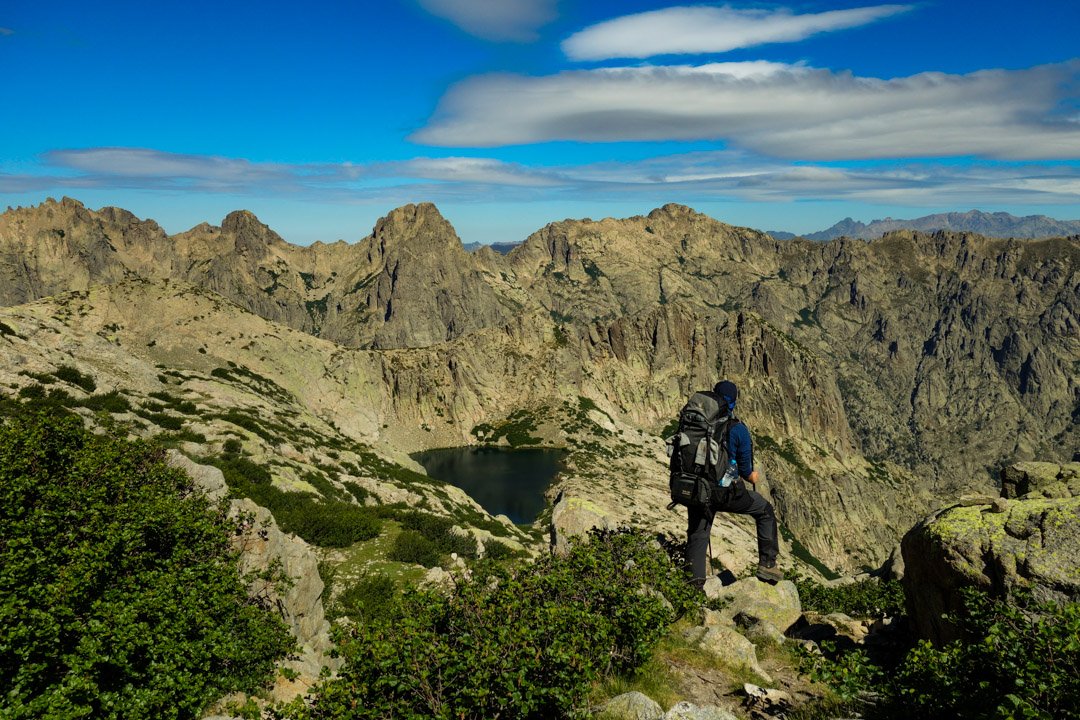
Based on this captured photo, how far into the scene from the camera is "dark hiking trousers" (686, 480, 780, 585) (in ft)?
56.5

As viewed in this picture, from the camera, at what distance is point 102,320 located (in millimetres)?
145375

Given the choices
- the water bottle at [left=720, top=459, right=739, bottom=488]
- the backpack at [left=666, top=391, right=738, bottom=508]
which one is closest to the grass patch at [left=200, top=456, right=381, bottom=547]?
the backpack at [left=666, top=391, right=738, bottom=508]

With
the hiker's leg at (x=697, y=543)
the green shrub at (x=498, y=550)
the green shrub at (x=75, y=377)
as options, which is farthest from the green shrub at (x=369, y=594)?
the green shrub at (x=75, y=377)

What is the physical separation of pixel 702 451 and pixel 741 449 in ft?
3.93

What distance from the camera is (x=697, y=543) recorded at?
1845 centimetres

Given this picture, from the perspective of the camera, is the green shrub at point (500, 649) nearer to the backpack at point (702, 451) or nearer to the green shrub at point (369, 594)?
the backpack at point (702, 451)

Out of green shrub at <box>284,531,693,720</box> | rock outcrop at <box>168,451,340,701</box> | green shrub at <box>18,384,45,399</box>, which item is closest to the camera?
green shrub at <box>284,531,693,720</box>

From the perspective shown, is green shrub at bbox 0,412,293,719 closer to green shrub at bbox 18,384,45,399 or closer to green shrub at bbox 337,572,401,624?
green shrub at bbox 337,572,401,624

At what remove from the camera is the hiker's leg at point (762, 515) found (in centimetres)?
1719

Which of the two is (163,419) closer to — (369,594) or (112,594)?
(369,594)

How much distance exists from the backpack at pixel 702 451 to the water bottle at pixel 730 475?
11 cm

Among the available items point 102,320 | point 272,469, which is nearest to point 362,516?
point 272,469

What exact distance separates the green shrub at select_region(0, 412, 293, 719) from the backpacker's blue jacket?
1486cm

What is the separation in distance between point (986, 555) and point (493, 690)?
11.0 metres
